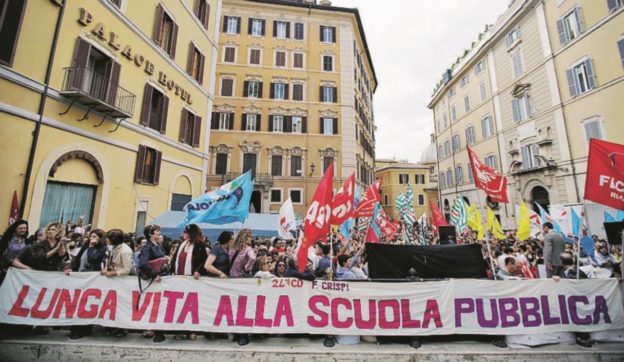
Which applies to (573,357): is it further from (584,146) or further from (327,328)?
(584,146)

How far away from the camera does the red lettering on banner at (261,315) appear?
182 inches

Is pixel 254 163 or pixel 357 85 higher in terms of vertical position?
pixel 357 85

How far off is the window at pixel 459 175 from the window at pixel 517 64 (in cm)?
1115

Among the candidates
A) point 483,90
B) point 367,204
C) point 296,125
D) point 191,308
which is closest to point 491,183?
point 367,204

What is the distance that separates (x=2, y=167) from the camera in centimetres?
697

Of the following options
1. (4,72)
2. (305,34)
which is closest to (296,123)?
(305,34)

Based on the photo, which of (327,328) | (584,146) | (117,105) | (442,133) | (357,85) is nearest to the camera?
(327,328)

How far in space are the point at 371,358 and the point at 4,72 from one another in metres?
10.6

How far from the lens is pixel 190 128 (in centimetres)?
1531

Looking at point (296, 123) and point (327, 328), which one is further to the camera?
point (296, 123)

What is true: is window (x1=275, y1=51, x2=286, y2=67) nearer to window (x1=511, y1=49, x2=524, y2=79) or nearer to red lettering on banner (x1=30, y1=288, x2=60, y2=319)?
window (x1=511, y1=49, x2=524, y2=79)

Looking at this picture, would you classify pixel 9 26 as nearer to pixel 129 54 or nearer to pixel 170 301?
pixel 129 54

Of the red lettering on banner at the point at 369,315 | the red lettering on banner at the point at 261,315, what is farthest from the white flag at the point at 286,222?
the red lettering on banner at the point at 369,315

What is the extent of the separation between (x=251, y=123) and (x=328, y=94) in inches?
308
